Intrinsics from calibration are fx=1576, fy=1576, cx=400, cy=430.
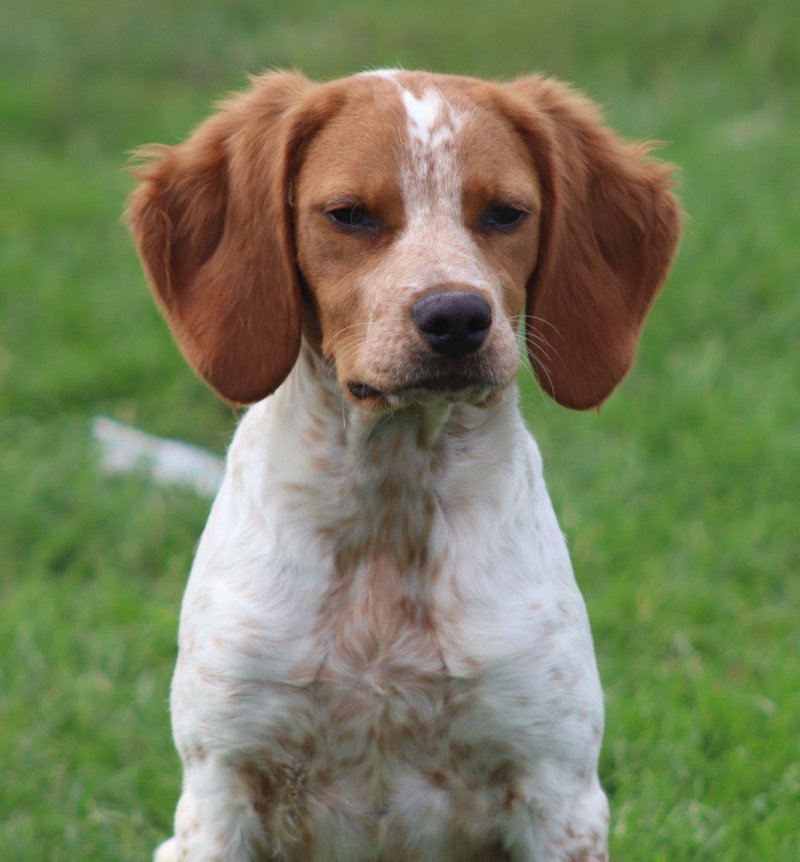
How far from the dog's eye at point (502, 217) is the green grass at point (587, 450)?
1.54 meters

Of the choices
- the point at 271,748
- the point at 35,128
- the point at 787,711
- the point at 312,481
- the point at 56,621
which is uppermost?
the point at 312,481

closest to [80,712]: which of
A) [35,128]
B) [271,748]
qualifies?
[271,748]

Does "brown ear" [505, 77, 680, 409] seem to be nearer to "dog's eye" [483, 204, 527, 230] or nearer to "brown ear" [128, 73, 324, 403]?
"dog's eye" [483, 204, 527, 230]

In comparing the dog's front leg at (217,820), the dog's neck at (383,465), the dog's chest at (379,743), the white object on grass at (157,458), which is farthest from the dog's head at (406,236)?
the white object on grass at (157,458)

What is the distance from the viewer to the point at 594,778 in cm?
326

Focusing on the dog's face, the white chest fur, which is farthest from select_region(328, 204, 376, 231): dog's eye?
the white chest fur

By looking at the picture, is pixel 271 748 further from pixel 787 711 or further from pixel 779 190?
pixel 779 190

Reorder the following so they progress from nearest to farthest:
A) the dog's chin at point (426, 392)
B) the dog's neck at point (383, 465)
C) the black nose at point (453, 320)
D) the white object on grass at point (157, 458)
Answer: the black nose at point (453, 320)
the dog's chin at point (426, 392)
the dog's neck at point (383, 465)
the white object on grass at point (157, 458)

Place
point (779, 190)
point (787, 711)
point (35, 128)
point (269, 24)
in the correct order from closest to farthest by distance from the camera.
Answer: point (787, 711)
point (779, 190)
point (35, 128)
point (269, 24)

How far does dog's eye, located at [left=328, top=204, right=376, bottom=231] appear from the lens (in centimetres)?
311

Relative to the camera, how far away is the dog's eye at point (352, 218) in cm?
311

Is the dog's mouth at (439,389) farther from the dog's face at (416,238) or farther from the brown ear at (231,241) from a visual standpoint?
the brown ear at (231,241)

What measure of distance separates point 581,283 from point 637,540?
2.13 meters

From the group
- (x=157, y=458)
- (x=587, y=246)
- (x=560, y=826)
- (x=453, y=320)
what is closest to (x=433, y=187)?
(x=453, y=320)
